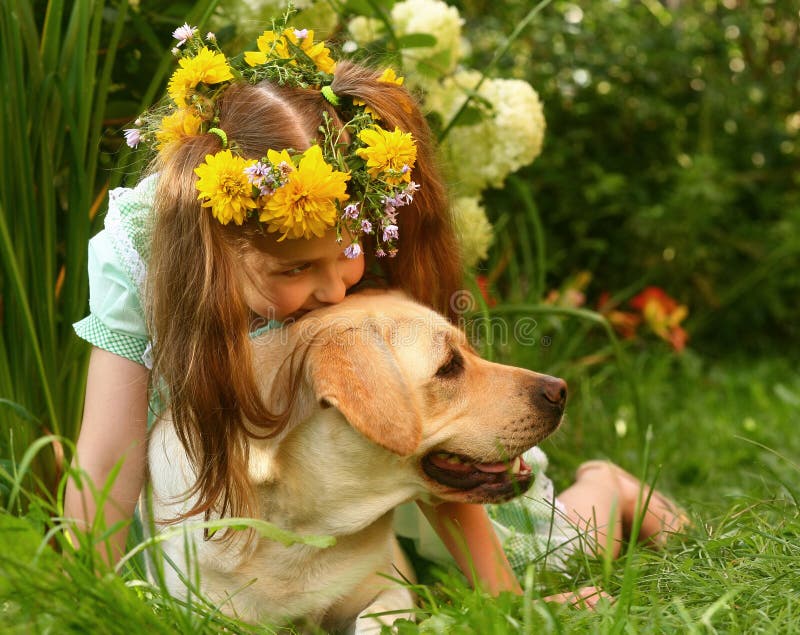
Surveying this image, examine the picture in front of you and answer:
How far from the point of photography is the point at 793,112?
5.29 metres

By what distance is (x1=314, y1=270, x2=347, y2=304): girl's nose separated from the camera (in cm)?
212

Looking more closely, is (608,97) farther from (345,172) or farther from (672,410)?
(345,172)

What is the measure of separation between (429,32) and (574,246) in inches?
94.9

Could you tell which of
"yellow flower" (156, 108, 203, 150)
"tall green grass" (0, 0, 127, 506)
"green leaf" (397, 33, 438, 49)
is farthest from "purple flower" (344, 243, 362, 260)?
"green leaf" (397, 33, 438, 49)

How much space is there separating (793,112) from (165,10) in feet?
12.4

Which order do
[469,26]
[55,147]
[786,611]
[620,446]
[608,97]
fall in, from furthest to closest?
1. [608,97]
2. [469,26]
3. [620,446]
4. [55,147]
5. [786,611]

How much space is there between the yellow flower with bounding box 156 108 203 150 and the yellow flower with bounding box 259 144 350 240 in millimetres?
245

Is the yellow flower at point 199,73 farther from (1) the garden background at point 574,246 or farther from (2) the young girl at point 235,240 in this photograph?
(1) the garden background at point 574,246

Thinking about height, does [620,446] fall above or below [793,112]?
below

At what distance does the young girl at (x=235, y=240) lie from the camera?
193 centimetres

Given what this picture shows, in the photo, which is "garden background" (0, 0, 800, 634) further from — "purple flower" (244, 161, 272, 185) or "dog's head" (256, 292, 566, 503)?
"purple flower" (244, 161, 272, 185)

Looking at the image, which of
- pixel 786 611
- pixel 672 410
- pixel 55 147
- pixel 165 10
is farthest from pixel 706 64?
pixel 786 611

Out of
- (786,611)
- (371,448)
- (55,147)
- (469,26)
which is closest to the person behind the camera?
(786,611)

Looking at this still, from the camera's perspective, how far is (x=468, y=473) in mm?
1997
